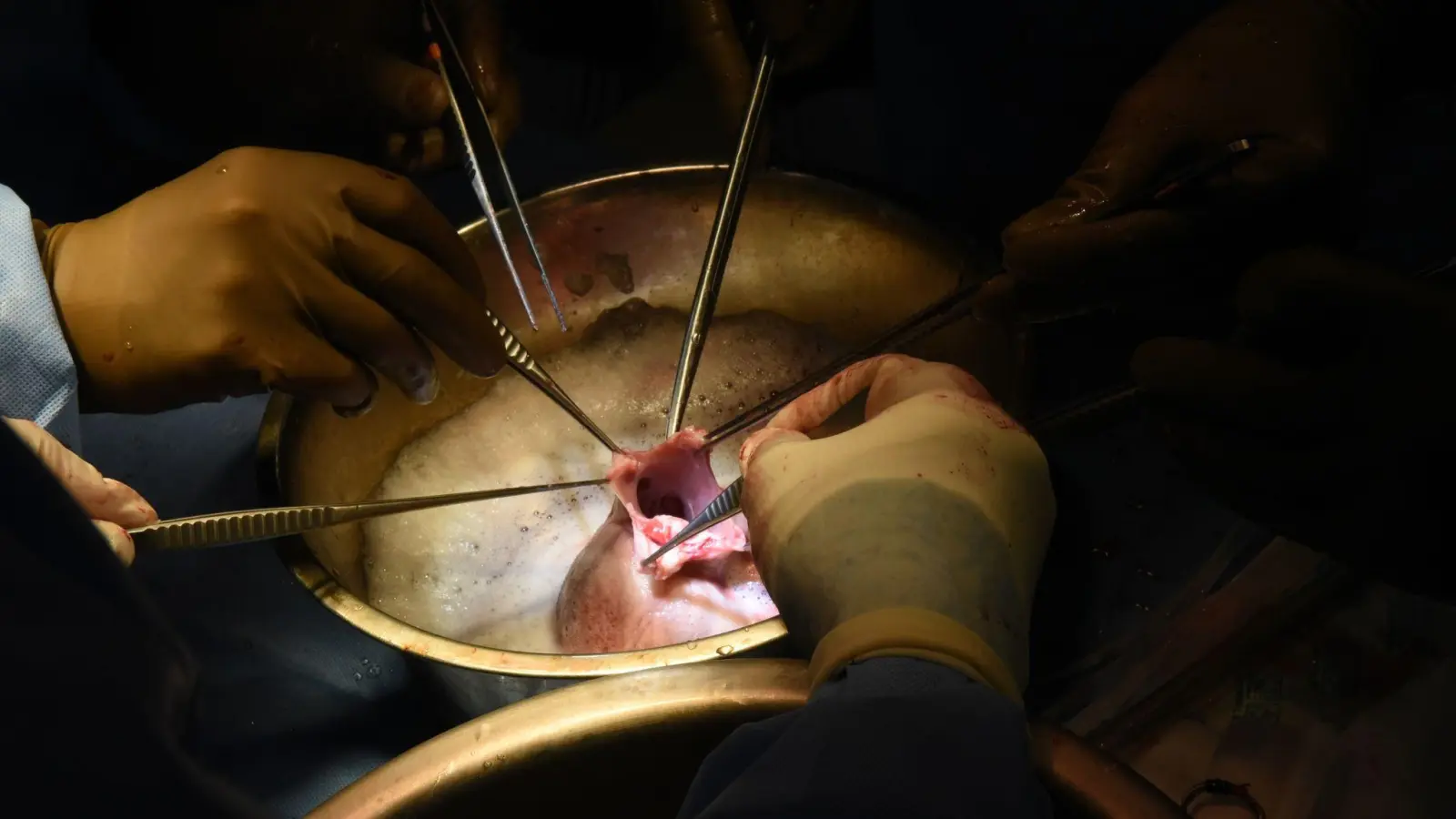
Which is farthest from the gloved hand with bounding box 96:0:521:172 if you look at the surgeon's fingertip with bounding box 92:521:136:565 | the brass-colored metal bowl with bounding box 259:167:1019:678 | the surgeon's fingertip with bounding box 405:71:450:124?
the surgeon's fingertip with bounding box 92:521:136:565

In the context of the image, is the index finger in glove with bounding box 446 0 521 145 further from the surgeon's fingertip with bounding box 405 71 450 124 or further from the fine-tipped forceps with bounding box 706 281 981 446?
the fine-tipped forceps with bounding box 706 281 981 446

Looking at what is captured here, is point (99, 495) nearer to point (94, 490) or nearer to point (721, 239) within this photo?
point (94, 490)

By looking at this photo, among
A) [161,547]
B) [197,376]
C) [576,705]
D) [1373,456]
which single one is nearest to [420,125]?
[197,376]

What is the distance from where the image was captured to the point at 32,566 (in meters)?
0.24

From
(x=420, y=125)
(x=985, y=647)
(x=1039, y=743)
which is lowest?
(x=1039, y=743)

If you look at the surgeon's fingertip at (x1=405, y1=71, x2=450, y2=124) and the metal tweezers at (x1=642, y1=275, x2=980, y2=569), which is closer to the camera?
the metal tweezers at (x1=642, y1=275, x2=980, y2=569)

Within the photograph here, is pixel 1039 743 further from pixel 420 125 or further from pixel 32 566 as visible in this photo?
pixel 420 125

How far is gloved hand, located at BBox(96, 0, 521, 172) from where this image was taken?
1.12 meters

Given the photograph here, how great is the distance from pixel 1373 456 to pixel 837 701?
0.43m

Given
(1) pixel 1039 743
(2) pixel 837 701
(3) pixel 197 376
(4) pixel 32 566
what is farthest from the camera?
(3) pixel 197 376

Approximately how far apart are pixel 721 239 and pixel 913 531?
0.50 meters

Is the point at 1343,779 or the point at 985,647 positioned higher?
the point at 985,647

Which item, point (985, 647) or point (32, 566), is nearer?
point (32, 566)

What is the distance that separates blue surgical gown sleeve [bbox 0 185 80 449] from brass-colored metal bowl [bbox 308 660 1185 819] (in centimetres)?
42
